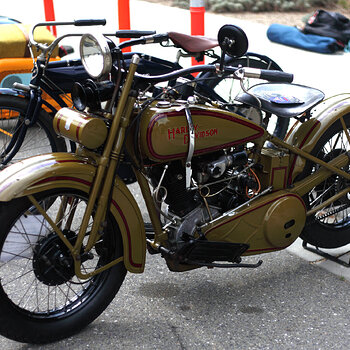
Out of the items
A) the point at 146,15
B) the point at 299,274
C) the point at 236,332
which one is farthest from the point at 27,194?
the point at 146,15

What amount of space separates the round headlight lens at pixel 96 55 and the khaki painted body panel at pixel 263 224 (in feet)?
3.34

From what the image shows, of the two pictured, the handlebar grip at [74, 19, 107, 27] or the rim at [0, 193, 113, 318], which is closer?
the rim at [0, 193, 113, 318]

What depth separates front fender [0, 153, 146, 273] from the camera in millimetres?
2635

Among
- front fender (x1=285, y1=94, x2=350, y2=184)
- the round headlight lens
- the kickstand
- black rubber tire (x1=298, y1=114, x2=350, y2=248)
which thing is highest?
the round headlight lens

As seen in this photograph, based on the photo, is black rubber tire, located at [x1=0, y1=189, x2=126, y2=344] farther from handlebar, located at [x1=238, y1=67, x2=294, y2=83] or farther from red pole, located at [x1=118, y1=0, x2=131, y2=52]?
red pole, located at [x1=118, y1=0, x2=131, y2=52]

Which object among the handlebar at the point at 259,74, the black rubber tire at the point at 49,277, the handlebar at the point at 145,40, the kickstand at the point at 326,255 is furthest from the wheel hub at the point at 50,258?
the kickstand at the point at 326,255

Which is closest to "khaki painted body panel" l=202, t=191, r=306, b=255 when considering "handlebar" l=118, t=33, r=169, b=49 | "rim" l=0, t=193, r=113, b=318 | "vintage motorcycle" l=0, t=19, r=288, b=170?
"rim" l=0, t=193, r=113, b=318

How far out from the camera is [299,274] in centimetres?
365

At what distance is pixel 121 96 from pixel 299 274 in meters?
1.64

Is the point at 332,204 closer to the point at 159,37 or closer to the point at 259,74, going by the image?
the point at 259,74

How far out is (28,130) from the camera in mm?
4383

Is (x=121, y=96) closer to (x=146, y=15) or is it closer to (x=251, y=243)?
(x=251, y=243)

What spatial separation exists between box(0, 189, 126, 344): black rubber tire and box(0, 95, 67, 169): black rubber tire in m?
1.44

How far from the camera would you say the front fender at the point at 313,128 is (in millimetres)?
3460
